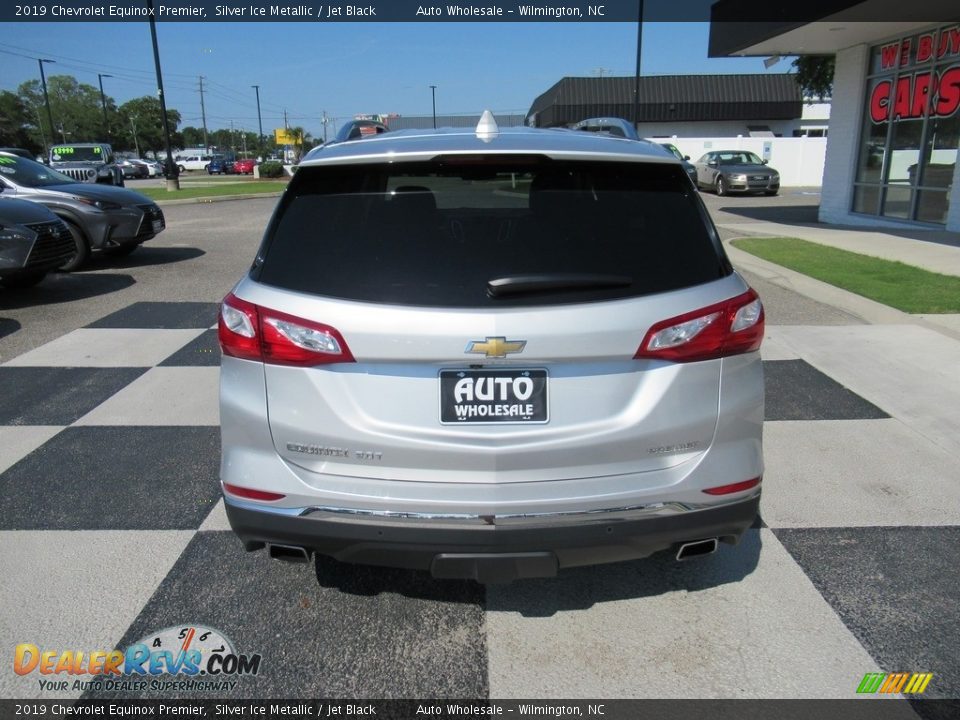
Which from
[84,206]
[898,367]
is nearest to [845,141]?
[898,367]

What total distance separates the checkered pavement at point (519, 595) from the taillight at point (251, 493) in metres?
0.63

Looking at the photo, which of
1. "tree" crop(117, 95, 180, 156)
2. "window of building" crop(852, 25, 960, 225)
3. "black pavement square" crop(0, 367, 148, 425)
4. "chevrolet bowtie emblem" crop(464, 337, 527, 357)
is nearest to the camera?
"chevrolet bowtie emblem" crop(464, 337, 527, 357)

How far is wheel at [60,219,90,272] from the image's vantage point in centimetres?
1010

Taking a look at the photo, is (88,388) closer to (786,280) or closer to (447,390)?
(447,390)

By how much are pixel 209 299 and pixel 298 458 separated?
22.5 ft

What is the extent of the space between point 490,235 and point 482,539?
999 millimetres

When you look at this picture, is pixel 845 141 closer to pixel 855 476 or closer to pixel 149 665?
pixel 855 476

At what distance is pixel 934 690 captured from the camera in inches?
95.8

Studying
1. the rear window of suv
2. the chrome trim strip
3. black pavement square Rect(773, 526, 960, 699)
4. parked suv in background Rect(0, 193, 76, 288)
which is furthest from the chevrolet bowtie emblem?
parked suv in background Rect(0, 193, 76, 288)

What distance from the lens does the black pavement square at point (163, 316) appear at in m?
7.39

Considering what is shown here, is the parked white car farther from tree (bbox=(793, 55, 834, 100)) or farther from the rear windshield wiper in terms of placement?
the rear windshield wiper

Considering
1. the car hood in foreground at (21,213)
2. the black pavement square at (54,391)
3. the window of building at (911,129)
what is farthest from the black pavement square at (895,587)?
the window of building at (911,129)

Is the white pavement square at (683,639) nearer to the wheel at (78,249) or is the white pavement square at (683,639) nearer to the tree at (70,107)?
the wheel at (78,249)

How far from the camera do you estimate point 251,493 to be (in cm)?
243
